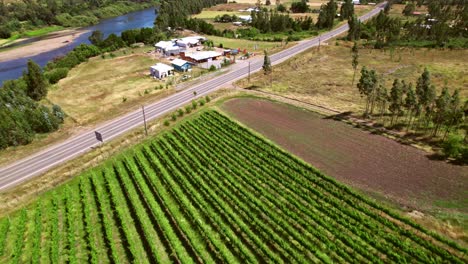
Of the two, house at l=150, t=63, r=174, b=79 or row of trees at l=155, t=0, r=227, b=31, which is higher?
row of trees at l=155, t=0, r=227, b=31

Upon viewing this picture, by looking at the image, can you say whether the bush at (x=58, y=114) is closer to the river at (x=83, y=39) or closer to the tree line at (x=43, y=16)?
the river at (x=83, y=39)

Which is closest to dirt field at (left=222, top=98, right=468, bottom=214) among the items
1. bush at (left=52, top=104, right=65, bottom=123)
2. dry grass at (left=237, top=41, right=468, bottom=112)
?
dry grass at (left=237, top=41, right=468, bottom=112)

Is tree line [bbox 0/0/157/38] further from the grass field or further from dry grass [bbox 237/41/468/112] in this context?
dry grass [bbox 237/41/468/112]

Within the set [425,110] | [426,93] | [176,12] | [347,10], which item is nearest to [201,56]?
[425,110]

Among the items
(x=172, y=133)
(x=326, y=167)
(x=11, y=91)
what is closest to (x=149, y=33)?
(x=11, y=91)

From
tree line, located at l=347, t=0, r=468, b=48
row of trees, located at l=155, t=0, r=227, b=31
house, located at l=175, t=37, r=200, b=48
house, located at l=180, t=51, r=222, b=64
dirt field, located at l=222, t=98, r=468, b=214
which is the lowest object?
dirt field, located at l=222, t=98, r=468, b=214

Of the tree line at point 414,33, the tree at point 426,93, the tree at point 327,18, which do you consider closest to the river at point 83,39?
the tree at point 327,18

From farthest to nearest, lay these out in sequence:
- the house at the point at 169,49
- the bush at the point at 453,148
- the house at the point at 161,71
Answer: the house at the point at 169,49 < the house at the point at 161,71 < the bush at the point at 453,148
